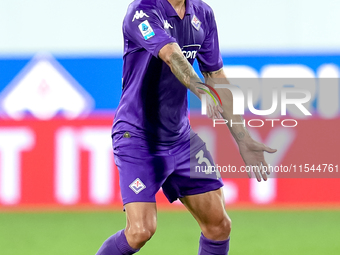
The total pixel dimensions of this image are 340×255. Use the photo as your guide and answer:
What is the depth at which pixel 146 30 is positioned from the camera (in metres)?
2.94

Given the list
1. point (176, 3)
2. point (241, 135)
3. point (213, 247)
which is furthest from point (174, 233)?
point (176, 3)

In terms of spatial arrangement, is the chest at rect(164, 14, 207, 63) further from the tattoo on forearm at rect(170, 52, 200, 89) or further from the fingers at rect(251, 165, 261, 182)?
the fingers at rect(251, 165, 261, 182)

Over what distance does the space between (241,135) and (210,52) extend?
0.53m

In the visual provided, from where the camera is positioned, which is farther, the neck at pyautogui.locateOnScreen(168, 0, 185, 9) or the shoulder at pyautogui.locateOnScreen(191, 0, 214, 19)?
the shoulder at pyautogui.locateOnScreen(191, 0, 214, 19)

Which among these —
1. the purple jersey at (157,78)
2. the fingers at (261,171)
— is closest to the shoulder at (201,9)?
the purple jersey at (157,78)

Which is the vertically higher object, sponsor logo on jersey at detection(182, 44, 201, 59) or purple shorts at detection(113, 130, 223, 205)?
sponsor logo on jersey at detection(182, 44, 201, 59)

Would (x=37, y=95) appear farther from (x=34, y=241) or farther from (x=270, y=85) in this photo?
(x=270, y=85)

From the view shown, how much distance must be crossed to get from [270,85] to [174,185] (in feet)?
9.93

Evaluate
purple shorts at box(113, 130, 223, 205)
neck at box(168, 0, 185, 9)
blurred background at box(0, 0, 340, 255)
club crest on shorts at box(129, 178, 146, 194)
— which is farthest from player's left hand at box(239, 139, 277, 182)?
blurred background at box(0, 0, 340, 255)

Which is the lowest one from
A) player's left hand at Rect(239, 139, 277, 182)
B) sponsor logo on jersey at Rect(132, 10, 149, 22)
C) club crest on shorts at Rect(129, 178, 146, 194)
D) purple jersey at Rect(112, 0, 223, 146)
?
club crest on shorts at Rect(129, 178, 146, 194)

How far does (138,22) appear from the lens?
9.77 feet

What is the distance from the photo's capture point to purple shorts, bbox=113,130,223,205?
3133 mm

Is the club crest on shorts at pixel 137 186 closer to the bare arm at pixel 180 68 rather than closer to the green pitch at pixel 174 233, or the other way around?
the bare arm at pixel 180 68

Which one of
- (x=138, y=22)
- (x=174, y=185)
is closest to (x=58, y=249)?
(x=174, y=185)
